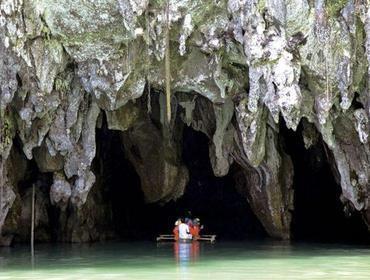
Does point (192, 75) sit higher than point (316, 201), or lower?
higher

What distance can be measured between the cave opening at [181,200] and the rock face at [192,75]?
400 cm

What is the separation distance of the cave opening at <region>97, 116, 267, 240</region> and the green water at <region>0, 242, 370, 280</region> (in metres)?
5.31

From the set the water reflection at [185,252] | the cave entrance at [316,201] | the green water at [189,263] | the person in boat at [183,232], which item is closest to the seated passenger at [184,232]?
the person in boat at [183,232]

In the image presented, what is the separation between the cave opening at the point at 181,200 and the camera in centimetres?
2241

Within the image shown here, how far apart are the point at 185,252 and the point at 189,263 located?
3.12 metres

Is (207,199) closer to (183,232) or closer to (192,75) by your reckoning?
(183,232)

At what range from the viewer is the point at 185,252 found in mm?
15391

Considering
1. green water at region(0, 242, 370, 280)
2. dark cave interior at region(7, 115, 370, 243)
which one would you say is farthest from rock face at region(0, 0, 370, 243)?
green water at region(0, 242, 370, 280)

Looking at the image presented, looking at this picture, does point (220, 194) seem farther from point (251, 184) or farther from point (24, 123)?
point (24, 123)

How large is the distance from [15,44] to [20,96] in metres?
1.78

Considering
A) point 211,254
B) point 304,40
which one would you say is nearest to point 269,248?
point 211,254

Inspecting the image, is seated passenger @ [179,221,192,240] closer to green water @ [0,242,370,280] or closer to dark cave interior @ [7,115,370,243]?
green water @ [0,242,370,280]

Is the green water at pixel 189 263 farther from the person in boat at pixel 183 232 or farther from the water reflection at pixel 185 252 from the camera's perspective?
the person in boat at pixel 183 232

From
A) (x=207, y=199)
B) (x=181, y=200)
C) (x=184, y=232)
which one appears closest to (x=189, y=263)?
(x=184, y=232)
